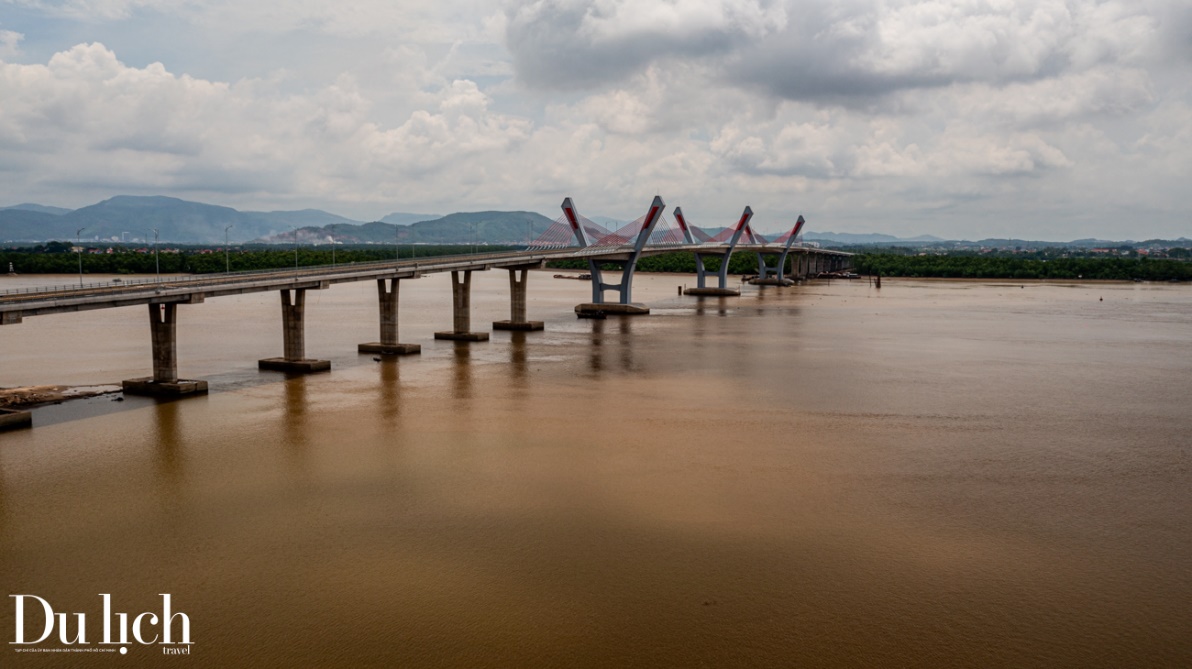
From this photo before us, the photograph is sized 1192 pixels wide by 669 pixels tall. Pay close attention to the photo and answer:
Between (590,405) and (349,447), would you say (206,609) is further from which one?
(590,405)

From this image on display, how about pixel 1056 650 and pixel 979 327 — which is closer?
pixel 1056 650

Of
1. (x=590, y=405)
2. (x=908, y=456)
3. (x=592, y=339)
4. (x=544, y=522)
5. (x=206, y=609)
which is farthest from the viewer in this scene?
(x=592, y=339)

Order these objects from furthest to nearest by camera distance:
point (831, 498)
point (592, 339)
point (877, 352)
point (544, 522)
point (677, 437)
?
point (592, 339)
point (877, 352)
point (677, 437)
point (831, 498)
point (544, 522)

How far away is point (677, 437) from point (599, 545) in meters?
9.37

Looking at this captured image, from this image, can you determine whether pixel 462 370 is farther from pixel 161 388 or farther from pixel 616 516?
pixel 616 516

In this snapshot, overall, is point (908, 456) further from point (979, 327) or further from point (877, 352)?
point (979, 327)

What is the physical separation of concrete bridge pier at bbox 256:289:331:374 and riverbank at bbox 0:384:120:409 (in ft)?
21.4

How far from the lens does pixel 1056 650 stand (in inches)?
500

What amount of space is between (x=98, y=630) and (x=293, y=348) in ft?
85.0

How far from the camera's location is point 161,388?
103ft

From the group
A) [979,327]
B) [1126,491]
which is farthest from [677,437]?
[979,327]

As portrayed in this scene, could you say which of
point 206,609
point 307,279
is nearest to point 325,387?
point 307,279

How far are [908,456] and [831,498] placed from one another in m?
4.99

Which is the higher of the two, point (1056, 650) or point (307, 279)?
point (307, 279)
